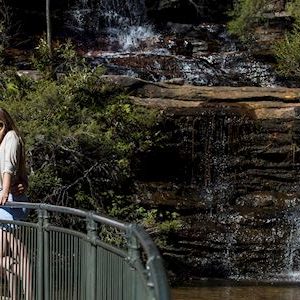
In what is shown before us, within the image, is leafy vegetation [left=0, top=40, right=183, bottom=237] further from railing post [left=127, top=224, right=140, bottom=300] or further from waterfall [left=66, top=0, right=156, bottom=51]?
railing post [left=127, top=224, right=140, bottom=300]

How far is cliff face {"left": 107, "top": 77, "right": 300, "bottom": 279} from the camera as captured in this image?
15.7 m

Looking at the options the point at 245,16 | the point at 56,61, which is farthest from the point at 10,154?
the point at 245,16

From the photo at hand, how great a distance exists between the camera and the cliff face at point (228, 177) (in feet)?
51.5

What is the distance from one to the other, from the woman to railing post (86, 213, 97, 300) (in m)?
1.18

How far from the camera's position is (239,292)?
13562 mm

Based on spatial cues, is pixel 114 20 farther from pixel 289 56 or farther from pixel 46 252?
pixel 46 252

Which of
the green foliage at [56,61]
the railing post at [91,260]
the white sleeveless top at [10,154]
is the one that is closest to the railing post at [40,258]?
the white sleeveless top at [10,154]

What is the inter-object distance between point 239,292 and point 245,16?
43.3 feet

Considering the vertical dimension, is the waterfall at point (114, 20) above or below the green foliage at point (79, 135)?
above

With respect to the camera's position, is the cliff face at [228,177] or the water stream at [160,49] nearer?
the cliff face at [228,177]

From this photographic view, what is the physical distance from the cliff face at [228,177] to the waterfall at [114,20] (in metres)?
7.62

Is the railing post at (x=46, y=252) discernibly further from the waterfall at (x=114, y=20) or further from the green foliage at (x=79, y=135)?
the waterfall at (x=114, y=20)

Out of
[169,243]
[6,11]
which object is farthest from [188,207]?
→ [6,11]

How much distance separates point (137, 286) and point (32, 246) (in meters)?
2.56
